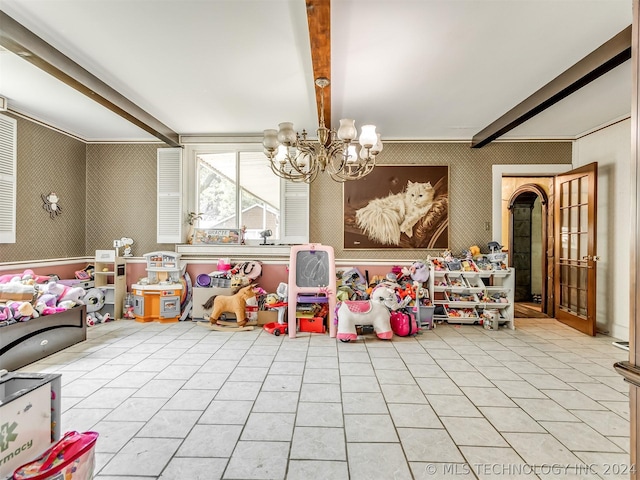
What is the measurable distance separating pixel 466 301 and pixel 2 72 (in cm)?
590

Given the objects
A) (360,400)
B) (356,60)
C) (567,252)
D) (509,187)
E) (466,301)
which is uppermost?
(356,60)

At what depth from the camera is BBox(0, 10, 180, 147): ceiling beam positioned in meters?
2.31

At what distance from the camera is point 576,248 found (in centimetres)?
442

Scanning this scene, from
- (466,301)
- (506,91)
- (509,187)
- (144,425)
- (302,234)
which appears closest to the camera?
(144,425)

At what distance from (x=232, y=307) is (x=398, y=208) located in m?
2.88

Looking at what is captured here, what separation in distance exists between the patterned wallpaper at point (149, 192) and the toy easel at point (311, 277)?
A: 2.86ft

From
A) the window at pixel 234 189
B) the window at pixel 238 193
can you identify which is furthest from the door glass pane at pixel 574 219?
the window at pixel 238 193

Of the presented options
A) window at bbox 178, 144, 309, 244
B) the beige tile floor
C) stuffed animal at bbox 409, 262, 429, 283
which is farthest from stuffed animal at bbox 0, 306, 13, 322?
stuffed animal at bbox 409, 262, 429, 283

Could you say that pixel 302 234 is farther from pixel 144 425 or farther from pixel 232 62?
pixel 144 425

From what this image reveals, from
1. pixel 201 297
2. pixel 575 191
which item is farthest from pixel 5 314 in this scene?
pixel 575 191

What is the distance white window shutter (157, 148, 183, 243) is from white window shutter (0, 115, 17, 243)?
5.35 ft

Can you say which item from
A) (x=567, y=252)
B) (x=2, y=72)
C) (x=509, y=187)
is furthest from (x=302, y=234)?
(x=509, y=187)

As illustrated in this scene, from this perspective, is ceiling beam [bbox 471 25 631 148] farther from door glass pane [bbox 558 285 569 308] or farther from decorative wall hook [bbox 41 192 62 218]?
decorative wall hook [bbox 41 192 62 218]

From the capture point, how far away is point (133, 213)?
5.01m
